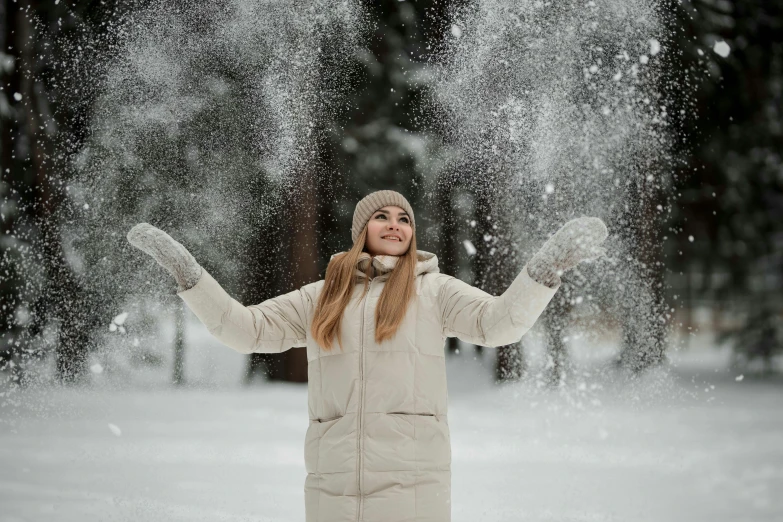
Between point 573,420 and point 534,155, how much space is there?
1.85 metres

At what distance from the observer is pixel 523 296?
1.60m

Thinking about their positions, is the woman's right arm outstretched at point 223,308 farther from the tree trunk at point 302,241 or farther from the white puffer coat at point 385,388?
the tree trunk at point 302,241

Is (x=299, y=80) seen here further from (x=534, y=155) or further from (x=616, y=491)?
(x=616, y=491)

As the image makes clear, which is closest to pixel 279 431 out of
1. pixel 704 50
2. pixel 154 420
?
pixel 154 420

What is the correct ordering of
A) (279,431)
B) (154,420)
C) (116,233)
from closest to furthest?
(279,431)
(154,420)
(116,233)

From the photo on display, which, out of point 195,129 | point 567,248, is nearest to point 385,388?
point 567,248

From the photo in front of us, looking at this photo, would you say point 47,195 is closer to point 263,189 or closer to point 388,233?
point 263,189

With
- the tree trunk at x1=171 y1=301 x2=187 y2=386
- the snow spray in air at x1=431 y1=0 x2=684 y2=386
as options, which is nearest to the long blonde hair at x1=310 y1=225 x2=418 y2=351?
the snow spray in air at x1=431 y1=0 x2=684 y2=386

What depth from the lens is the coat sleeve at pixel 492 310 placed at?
1.60m

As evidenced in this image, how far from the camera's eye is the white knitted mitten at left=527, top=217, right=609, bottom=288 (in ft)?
5.10

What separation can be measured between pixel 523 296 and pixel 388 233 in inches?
17.3

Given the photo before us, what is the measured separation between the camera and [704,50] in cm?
579

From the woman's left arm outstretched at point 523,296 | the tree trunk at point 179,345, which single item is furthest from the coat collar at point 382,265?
the tree trunk at point 179,345

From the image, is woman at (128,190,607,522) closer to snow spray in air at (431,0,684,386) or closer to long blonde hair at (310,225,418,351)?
long blonde hair at (310,225,418,351)
